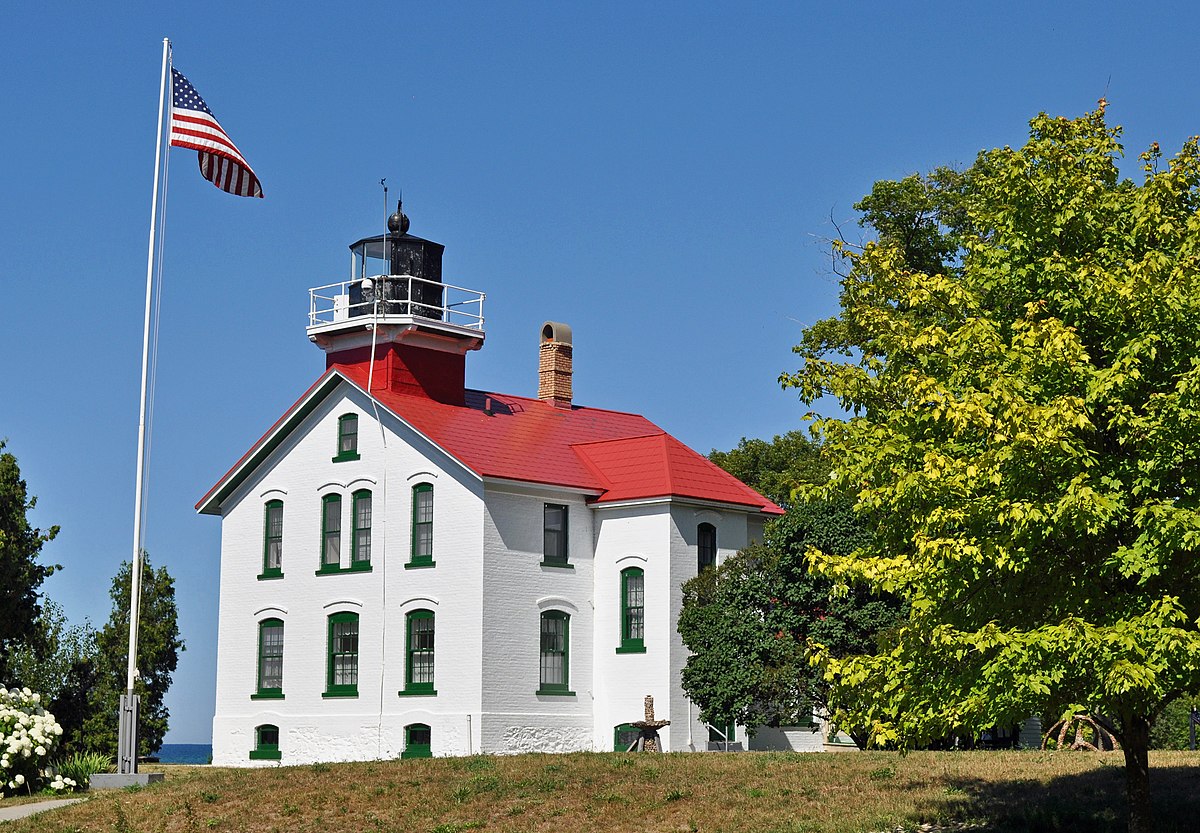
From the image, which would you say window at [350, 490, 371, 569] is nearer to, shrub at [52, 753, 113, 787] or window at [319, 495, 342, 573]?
window at [319, 495, 342, 573]

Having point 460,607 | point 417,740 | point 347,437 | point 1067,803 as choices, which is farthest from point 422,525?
point 1067,803

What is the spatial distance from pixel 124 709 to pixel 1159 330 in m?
17.0

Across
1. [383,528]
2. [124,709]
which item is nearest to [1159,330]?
[124,709]

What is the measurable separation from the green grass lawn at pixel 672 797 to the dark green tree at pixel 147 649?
651 inches

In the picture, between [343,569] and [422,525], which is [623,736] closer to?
[422,525]

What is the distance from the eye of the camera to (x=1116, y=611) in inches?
671

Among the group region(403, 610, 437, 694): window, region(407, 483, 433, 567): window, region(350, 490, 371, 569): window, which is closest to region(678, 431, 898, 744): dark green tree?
region(403, 610, 437, 694): window

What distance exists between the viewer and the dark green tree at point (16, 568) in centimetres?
3816

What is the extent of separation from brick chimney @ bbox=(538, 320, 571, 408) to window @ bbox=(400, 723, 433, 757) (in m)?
10.2

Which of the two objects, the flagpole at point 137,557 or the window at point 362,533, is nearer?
the flagpole at point 137,557

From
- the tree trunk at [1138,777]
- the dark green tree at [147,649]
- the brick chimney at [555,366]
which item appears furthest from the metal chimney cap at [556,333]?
the tree trunk at [1138,777]

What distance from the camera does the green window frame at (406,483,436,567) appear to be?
3809cm

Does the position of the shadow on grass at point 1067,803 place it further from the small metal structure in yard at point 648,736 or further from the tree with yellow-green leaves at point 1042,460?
the small metal structure in yard at point 648,736

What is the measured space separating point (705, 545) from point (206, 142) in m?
16.9
